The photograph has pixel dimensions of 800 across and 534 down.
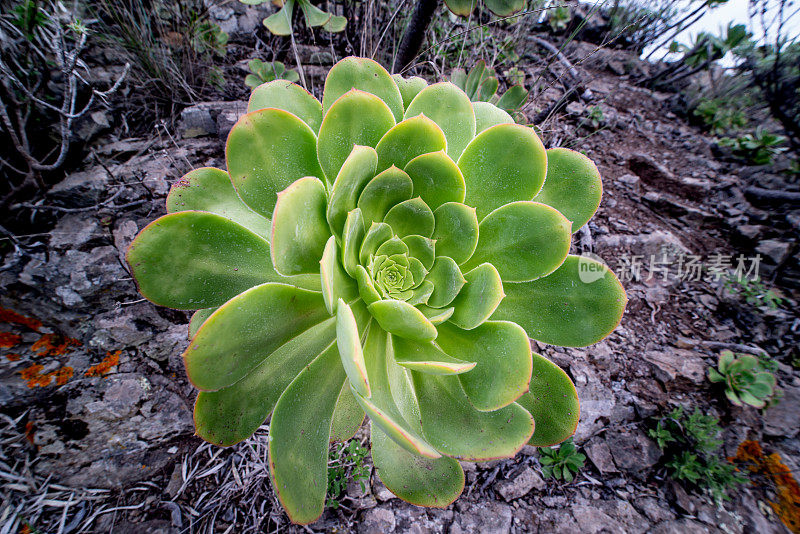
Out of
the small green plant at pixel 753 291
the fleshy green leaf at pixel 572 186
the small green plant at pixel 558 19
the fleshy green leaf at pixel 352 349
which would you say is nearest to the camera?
the fleshy green leaf at pixel 352 349

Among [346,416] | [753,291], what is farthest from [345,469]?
[753,291]

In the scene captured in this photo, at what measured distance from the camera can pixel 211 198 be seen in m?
0.84

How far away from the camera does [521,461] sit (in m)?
1.21

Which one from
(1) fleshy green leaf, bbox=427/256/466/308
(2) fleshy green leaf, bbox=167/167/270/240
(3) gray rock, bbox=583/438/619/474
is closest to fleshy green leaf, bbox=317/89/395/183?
(2) fleshy green leaf, bbox=167/167/270/240

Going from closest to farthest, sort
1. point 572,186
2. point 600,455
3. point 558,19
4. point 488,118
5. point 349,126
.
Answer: point 349,126 → point 572,186 → point 488,118 → point 600,455 → point 558,19

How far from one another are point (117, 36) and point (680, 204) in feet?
9.99

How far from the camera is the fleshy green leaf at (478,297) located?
72 cm

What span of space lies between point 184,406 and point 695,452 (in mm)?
1806

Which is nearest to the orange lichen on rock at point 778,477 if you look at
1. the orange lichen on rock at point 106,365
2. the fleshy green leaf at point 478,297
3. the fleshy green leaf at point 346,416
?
the fleshy green leaf at point 478,297

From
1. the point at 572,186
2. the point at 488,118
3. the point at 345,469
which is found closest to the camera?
the point at 572,186

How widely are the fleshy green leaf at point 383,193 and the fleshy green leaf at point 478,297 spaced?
→ 26cm

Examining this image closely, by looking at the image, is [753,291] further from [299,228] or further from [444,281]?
[299,228]

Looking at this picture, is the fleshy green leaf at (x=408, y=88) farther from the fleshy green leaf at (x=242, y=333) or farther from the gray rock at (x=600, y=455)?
the gray rock at (x=600, y=455)

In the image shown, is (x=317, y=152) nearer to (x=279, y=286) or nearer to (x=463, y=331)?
(x=279, y=286)
